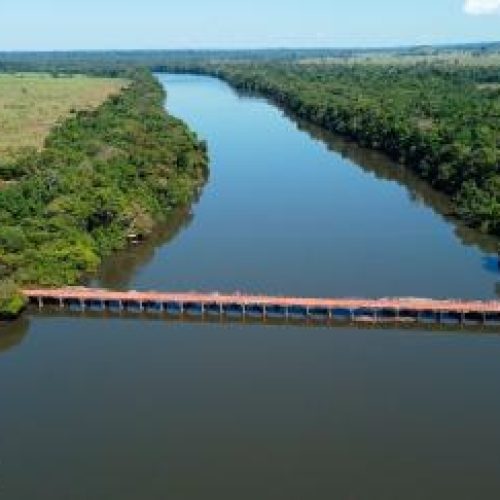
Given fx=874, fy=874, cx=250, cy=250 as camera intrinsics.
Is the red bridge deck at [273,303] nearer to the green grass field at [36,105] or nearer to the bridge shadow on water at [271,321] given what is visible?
the bridge shadow on water at [271,321]

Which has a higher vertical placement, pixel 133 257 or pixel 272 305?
pixel 272 305

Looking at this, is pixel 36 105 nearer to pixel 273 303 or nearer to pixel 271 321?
pixel 273 303

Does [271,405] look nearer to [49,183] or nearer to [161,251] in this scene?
[161,251]

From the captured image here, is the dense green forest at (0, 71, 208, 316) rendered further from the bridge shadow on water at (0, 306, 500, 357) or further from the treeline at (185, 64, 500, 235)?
the treeline at (185, 64, 500, 235)

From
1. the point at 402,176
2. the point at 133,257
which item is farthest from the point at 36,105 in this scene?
the point at 133,257

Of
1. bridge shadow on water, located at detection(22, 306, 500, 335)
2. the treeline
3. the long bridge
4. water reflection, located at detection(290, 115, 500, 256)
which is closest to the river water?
bridge shadow on water, located at detection(22, 306, 500, 335)

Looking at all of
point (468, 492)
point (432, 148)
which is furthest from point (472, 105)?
point (468, 492)
